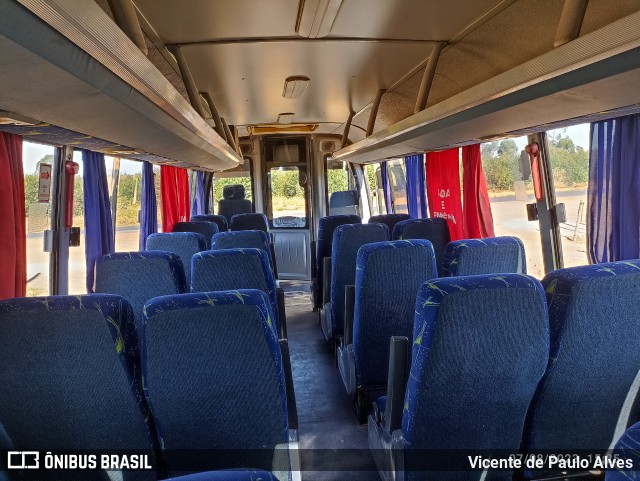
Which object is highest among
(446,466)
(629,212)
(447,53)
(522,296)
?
(447,53)

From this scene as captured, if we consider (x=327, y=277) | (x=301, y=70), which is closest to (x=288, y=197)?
(x=327, y=277)

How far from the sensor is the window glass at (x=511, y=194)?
446 centimetres

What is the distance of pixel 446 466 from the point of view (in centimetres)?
205

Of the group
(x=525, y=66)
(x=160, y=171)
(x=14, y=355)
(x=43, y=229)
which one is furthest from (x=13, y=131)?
(x=160, y=171)

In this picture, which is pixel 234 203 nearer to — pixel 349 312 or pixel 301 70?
pixel 301 70

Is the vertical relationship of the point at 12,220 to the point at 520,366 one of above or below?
above

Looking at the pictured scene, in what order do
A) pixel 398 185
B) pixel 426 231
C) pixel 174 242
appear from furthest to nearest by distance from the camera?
pixel 398 185 → pixel 426 231 → pixel 174 242

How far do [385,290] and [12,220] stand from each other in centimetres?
238

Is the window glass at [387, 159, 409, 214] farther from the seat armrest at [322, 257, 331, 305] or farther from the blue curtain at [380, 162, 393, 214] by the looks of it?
the seat armrest at [322, 257, 331, 305]

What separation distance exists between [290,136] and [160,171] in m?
3.09

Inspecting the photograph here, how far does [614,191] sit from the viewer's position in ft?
10.9

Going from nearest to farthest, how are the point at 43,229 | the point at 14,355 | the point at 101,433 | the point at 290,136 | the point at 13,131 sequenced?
1. the point at 14,355
2. the point at 101,433
3. the point at 13,131
4. the point at 43,229
5. the point at 290,136

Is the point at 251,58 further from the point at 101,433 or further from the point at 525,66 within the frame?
the point at 101,433

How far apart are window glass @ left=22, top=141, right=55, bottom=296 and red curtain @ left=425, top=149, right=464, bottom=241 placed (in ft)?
13.8
